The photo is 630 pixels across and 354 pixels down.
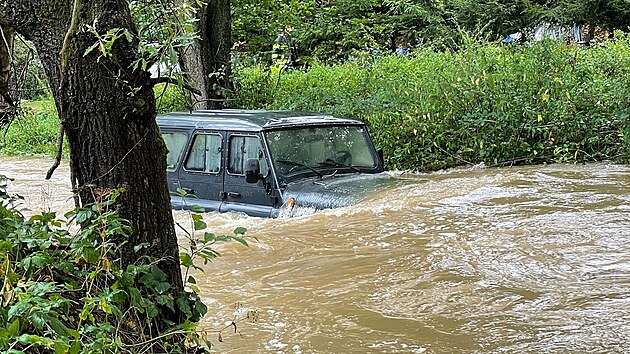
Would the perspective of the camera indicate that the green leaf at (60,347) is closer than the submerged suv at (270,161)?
Yes

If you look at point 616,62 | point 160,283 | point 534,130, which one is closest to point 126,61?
point 160,283

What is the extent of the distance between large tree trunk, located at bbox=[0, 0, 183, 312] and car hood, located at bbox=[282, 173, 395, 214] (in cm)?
394

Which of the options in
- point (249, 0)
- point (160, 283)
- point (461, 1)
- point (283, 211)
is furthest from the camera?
point (461, 1)

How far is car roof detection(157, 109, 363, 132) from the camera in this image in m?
7.95

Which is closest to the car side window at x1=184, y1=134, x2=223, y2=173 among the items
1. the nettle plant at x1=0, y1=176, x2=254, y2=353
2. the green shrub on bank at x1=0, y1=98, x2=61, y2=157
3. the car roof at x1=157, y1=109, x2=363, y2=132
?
the car roof at x1=157, y1=109, x2=363, y2=132

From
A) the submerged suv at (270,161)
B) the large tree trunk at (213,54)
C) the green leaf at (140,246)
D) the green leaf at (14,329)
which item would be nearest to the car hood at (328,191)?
the submerged suv at (270,161)

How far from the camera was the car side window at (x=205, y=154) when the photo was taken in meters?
8.18

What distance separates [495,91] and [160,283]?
29.2 ft

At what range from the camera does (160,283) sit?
3.35 metres

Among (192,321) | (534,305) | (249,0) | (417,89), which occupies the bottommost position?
(534,305)

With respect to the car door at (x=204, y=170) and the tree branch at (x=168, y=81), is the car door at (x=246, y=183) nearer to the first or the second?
the car door at (x=204, y=170)

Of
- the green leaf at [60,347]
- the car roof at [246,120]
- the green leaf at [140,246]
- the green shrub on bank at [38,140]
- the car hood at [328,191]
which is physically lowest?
the green shrub on bank at [38,140]

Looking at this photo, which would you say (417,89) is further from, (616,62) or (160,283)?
(160,283)

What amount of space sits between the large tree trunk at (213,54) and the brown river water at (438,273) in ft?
18.2
